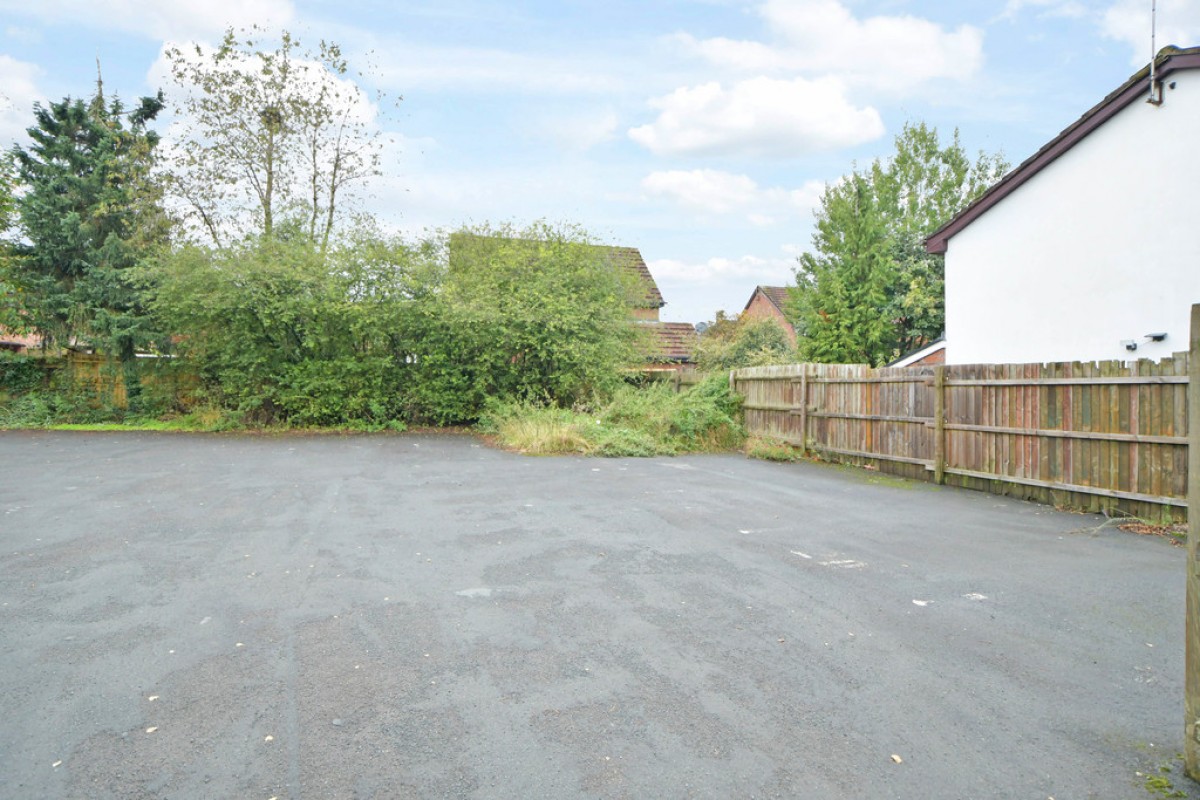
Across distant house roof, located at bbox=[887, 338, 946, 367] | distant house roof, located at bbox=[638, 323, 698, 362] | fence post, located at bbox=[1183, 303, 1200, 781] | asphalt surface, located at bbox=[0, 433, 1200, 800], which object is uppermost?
distant house roof, located at bbox=[638, 323, 698, 362]

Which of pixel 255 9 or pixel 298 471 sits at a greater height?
pixel 255 9

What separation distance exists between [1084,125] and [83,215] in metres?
23.4

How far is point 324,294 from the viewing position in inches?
626

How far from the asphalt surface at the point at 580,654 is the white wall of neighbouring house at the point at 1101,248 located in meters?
5.04

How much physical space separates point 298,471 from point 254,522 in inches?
146

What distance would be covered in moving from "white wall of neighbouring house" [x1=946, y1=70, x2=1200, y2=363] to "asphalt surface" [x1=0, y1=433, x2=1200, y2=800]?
504 cm

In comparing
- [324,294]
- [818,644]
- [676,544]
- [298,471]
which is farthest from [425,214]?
[818,644]

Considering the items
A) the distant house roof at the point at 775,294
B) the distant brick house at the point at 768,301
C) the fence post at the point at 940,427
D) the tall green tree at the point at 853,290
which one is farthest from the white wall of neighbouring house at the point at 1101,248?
the distant house roof at the point at 775,294

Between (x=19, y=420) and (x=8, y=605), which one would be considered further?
(x=19, y=420)

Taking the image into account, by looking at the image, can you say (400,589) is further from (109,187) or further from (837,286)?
(837,286)

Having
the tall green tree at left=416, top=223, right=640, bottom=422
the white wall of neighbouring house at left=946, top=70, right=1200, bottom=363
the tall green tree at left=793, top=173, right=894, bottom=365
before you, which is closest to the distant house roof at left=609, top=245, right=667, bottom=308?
the tall green tree at left=416, top=223, right=640, bottom=422

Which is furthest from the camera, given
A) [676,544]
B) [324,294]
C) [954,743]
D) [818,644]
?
[324,294]

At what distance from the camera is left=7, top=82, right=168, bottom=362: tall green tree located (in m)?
18.1

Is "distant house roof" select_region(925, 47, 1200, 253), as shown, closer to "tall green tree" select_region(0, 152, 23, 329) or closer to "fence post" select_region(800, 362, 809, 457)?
"fence post" select_region(800, 362, 809, 457)
